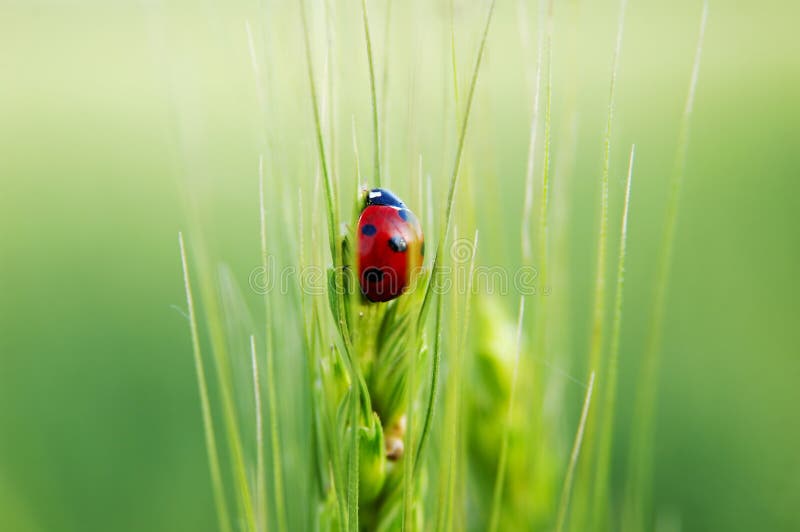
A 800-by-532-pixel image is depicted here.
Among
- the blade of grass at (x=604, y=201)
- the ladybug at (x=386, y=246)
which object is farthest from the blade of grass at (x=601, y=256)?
the ladybug at (x=386, y=246)

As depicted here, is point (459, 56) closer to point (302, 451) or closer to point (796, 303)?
point (302, 451)

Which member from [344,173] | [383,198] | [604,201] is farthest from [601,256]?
[344,173]

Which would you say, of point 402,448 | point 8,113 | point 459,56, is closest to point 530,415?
point 402,448

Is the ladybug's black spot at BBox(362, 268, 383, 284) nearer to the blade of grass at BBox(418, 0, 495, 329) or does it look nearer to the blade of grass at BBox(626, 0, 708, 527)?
the blade of grass at BBox(418, 0, 495, 329)

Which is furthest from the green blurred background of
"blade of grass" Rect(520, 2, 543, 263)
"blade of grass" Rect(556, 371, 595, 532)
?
"blade of grass" Rect(556, 371, 595, 532)

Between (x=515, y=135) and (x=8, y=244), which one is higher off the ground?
(x=515, y=135)

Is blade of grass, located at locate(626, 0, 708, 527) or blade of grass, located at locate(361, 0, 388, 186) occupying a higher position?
blade of grass, located at locate(361, 0, 388, 186)
